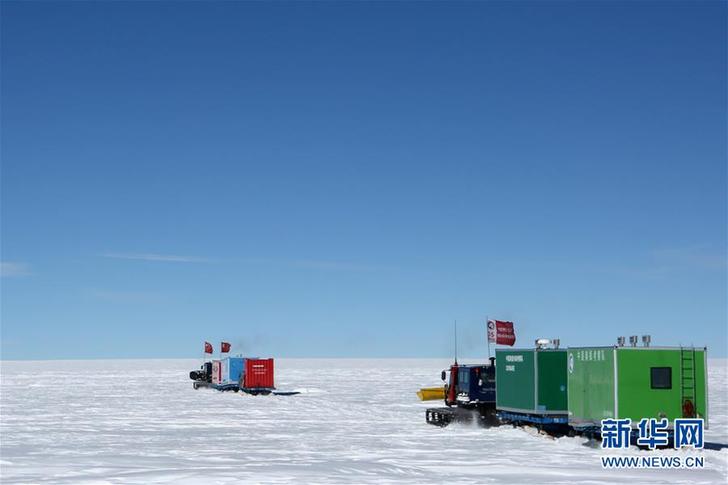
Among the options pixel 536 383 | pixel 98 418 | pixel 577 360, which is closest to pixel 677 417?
pixel 577 360

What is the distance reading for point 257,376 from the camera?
190ft

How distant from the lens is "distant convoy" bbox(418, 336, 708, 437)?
938 inches

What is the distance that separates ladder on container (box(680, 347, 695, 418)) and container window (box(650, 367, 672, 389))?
0.35 metres

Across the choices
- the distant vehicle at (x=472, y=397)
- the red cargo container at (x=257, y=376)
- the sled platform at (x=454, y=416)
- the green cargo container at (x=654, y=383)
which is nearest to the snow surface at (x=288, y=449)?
the sled platform at (x=454, y=416)

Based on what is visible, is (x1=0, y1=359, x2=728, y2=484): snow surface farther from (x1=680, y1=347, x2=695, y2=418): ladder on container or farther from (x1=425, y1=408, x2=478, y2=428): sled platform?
(x1=680, y1=347, x2=695, y2=418): ladder on container

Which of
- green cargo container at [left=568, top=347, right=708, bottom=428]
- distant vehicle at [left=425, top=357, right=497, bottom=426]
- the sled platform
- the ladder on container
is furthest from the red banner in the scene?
the ladder on container

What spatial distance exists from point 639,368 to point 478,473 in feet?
19.8

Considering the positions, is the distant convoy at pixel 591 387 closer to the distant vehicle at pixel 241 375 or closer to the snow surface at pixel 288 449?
the snow surface at pixel 288 449

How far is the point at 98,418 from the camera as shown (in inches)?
1475

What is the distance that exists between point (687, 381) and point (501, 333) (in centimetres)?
960

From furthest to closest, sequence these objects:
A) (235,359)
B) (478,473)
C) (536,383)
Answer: (235,359) → (536,383) → (478,473)

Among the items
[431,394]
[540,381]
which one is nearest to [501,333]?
[540,381]

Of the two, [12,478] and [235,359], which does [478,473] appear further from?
[235,359]

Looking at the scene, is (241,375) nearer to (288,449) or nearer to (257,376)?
(257,376)
